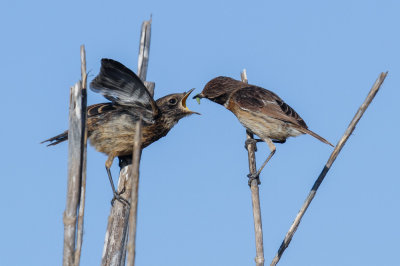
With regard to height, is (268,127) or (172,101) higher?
(172,101)

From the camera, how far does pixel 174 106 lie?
28.3ft

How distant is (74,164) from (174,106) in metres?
4.46

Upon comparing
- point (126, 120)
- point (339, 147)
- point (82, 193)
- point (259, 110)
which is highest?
point (259, 110)

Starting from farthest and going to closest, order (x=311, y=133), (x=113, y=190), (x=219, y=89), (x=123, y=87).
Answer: (x=219, y=89) → (x=311, y=133) → (x=113, y=190) → (x=123, y=87)

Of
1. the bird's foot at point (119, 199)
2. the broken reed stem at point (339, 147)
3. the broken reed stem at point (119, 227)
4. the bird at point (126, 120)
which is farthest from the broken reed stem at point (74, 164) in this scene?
the bird at point (126, 120)

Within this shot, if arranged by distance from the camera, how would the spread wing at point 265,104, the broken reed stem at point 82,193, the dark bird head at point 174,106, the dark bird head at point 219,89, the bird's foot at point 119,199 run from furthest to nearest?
the dark bird head at point 219,89 < the spread wing at point 265,104 < the dark bird head at point 174,106 < the bird's foot at point 119,199 < the broken reed stem at point 82,193

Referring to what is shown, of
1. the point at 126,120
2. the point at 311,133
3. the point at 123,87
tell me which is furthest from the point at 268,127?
the point at 123,87

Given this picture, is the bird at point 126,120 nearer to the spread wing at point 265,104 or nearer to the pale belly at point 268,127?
the pale belly at point 268,127

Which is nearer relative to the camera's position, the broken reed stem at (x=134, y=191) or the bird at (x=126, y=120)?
the broken reed stem at (x=134, y=191)

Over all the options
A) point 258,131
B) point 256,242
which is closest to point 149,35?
point 258,131

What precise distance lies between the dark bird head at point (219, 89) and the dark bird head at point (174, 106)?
4.43ft

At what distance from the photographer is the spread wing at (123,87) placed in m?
6.09

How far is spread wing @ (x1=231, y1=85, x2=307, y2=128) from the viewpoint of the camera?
9547 mm

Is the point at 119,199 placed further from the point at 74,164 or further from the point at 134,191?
the point at 134,191
